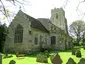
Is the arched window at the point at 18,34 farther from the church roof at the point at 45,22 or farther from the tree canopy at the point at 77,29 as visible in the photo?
A: the tree canopy at the point at 77,29

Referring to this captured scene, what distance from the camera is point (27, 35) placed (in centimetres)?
3853

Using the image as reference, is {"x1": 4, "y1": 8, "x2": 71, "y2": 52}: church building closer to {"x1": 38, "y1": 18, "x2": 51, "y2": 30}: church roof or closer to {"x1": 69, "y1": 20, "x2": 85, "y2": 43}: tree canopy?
{"x1": 38, "y1": 18, "x2": 51, "y2": 30}: church roof

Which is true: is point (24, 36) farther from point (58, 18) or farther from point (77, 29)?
point (77, 29)

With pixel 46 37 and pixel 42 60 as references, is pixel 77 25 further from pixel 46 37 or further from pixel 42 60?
pixel 42 60

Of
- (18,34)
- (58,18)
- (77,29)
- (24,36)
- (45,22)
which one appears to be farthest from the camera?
(77,29)

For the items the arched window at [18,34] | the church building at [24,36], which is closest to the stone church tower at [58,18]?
the church building at [24,36]

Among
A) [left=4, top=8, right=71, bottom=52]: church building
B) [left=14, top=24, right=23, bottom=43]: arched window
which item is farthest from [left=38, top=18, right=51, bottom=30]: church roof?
[left=14, top=24, right=23, bottom=43]: arched window

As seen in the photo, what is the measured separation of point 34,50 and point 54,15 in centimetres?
2095

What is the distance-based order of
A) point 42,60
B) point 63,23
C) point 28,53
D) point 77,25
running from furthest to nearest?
point 77,25
point 63,23
point 28,53
point 42,60

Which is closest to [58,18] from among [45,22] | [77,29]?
[45,22]

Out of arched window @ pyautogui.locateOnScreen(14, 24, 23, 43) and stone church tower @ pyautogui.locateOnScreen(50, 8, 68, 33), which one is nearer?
arched window @ pyautogui.locateOnScreen(14, 24, 23, 43)

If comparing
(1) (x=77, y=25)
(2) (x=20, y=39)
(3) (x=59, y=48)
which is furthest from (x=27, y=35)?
(1) (x=77, y=25)

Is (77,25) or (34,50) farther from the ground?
(77,25)

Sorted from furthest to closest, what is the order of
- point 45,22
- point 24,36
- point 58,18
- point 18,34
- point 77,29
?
point 77,29 < point 58,18 < point 45,22 < point 18,34 < point 24,36
